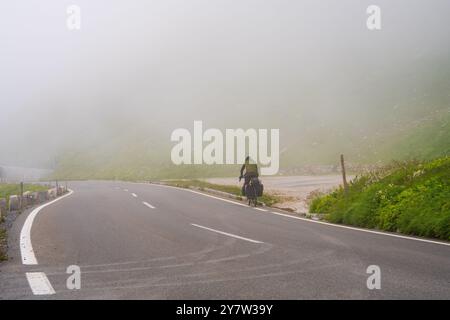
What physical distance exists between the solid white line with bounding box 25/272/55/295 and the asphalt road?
1 centimetres

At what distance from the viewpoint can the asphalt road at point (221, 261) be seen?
511 cm

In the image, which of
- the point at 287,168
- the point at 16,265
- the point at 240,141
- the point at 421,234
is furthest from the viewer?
the point at 240,141

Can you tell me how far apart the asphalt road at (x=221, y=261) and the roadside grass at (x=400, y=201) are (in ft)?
3.27

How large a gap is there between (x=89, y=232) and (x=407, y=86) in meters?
64.9

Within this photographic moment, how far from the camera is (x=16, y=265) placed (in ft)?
22.2

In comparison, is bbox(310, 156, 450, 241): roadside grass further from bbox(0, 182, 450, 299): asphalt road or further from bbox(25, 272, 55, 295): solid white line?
bbox(25, 272, 55, 295): solid white line

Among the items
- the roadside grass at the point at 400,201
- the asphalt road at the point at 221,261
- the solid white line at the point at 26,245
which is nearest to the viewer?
the asphalt road at the point at 221,261

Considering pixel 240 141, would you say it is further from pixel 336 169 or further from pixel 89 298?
pixel 89 298

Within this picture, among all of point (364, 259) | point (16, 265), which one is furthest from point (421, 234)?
point (16, 265)

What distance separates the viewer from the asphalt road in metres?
5.11

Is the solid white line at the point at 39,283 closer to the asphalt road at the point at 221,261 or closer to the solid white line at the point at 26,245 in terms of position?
the asphalt road at the point at 221,261

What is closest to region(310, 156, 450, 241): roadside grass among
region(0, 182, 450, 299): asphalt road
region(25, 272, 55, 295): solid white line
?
region(0, 182, 450, 299): asphalt road

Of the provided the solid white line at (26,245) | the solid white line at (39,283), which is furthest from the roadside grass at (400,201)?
the solid white line at (26,245)

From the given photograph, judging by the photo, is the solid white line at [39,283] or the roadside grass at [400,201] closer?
the solid white line at [39,283]
